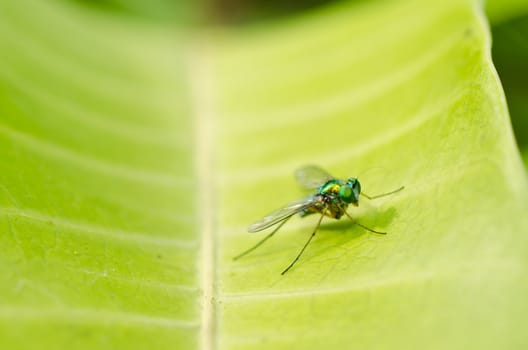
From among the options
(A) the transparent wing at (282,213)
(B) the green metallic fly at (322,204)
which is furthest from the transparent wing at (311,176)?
(A) the transparent wing at (282,213)

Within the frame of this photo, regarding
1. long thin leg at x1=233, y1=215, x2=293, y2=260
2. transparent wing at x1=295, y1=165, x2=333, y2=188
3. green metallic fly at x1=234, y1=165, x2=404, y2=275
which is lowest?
long thin leg at x1=233, y1=215, x2=293, y2=260

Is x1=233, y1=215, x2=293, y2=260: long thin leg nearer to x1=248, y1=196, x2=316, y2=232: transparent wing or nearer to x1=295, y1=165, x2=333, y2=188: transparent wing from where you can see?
x1=248, y1=196, x2=316, y2=232: transparent wing

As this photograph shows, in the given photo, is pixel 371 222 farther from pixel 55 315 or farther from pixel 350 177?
pixel 55 315

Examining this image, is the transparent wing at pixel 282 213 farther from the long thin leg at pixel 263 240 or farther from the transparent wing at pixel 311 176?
the transparent wing at pixel 311 176

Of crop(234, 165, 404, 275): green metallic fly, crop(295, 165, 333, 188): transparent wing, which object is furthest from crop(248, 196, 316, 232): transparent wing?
crop(295, 165, 333, 188): transparent wing

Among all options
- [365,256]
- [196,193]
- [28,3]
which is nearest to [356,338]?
[365,256]

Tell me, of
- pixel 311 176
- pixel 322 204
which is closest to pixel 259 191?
pixel 311 176
